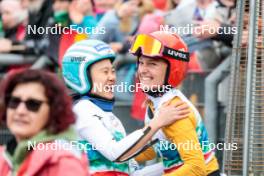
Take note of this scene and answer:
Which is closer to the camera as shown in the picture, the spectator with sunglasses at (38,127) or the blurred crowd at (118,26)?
the spectator with sunglasses at (38,127)

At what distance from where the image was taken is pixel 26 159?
227 inches

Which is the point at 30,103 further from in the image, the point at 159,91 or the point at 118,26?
the point at 118,26

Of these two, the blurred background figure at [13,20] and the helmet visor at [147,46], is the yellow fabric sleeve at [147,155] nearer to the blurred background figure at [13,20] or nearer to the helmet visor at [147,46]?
the helmet visor at [147,46]

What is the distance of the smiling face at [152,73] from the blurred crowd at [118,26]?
12.0 ft

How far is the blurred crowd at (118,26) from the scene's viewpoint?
39.4 ft

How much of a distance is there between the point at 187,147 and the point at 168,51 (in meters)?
0.80

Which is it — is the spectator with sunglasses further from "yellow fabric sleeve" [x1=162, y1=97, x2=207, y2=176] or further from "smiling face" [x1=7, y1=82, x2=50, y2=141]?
"yellow fabric sleeve" [x1=162, y1=97, x2=207, y2=176]

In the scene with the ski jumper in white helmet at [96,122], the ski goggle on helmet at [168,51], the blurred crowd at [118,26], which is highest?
the blurred crowd at [118,26]

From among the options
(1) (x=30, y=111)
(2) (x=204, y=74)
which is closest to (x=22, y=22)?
(2) (x=204, y=74)

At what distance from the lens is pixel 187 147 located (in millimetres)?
7613

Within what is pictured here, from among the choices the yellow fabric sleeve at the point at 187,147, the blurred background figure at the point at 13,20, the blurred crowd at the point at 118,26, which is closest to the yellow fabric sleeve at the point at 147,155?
the yellow fabric sleeve at the point at 187,147

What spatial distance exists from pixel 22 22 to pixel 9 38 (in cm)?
37

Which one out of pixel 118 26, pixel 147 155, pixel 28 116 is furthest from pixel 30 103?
pixel 118 26

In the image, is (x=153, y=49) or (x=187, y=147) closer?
(x=187, y=147)
